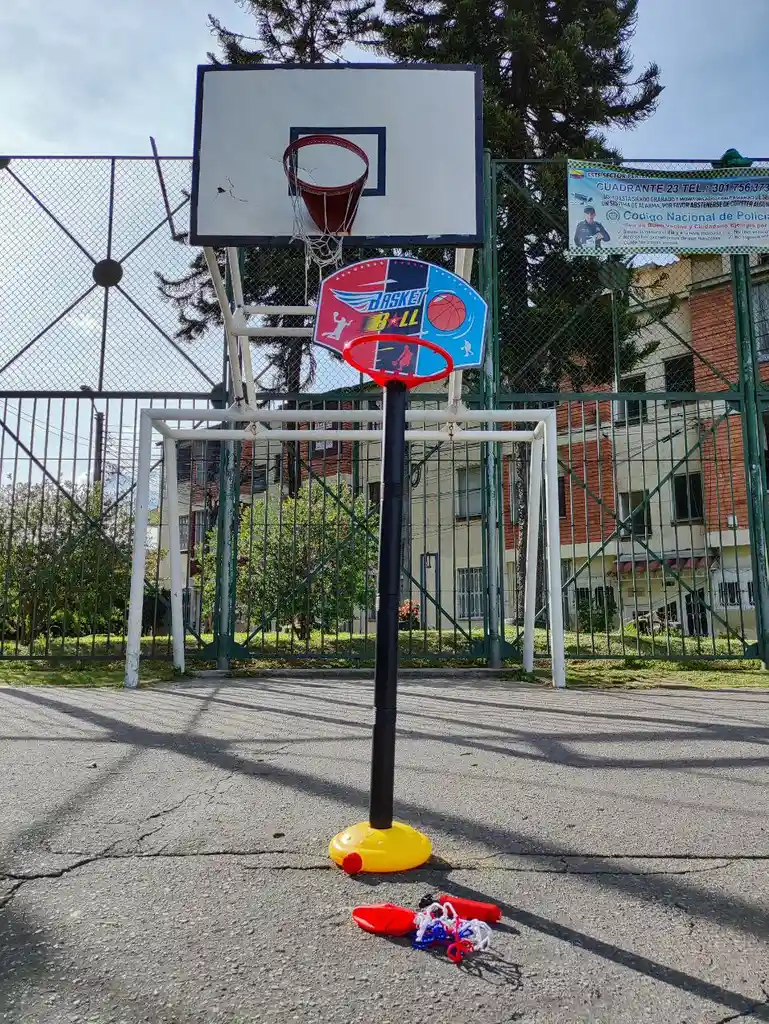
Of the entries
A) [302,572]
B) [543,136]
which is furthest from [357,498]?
[543,136]

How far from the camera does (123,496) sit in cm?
790

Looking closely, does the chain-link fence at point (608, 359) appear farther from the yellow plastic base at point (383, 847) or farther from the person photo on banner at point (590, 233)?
the yellow plastic base at point (383, 847)

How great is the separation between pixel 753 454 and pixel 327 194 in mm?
5179

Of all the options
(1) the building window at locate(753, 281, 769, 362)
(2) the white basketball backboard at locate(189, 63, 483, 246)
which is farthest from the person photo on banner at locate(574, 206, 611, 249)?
(1) the building window at locate(753, 281, 769, 362)

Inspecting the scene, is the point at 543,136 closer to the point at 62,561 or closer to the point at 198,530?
the point at 62,561

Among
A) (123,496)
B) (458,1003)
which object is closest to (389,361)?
(458,1003)

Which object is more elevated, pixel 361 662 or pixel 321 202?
pixel 321 202

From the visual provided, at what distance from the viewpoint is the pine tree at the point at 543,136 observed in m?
9.54

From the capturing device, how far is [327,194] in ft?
17.7

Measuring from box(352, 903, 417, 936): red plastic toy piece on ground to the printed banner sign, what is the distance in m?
7.90

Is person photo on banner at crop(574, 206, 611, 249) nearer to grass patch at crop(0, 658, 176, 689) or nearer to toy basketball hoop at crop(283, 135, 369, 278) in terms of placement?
toy basketball hoop at crop(283, 135, 369, 278)

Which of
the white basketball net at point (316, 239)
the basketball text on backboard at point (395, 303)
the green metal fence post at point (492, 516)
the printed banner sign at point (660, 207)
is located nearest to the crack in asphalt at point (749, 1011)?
the basketball text on backboard at point (395, 303)

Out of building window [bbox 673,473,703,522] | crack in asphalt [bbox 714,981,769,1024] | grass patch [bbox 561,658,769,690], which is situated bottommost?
crack in asphalt [bbox 714,981,769,1024]

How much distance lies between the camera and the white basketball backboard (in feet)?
17.7
